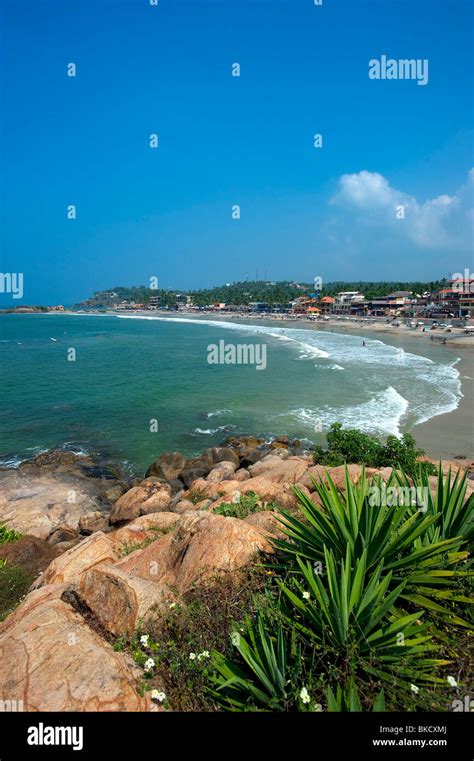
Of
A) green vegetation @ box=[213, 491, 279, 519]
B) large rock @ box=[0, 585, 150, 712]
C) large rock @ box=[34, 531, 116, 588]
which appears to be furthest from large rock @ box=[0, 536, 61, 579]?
large rock @ box=[0, 585, 150, 712]

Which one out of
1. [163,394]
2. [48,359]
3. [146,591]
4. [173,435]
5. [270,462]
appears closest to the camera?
[146,591]

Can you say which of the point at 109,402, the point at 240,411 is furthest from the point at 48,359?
the point at 240,411

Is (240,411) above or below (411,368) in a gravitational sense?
below

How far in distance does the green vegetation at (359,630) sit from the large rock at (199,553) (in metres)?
0.81

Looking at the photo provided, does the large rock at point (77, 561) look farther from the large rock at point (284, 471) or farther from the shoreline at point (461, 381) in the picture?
the shoreline at point (461, 381)

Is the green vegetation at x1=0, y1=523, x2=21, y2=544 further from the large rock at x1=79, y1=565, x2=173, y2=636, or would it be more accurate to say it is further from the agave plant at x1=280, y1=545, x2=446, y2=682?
the agave plant at x1=280, y1=545, x2=446, y2=682

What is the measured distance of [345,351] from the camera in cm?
4750

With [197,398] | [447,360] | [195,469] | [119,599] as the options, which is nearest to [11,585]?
[119,599]

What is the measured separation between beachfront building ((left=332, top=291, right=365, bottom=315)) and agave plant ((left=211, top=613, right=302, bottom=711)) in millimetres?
105221

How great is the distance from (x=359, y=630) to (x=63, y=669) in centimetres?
232

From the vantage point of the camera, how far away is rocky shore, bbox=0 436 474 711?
3094 mm
